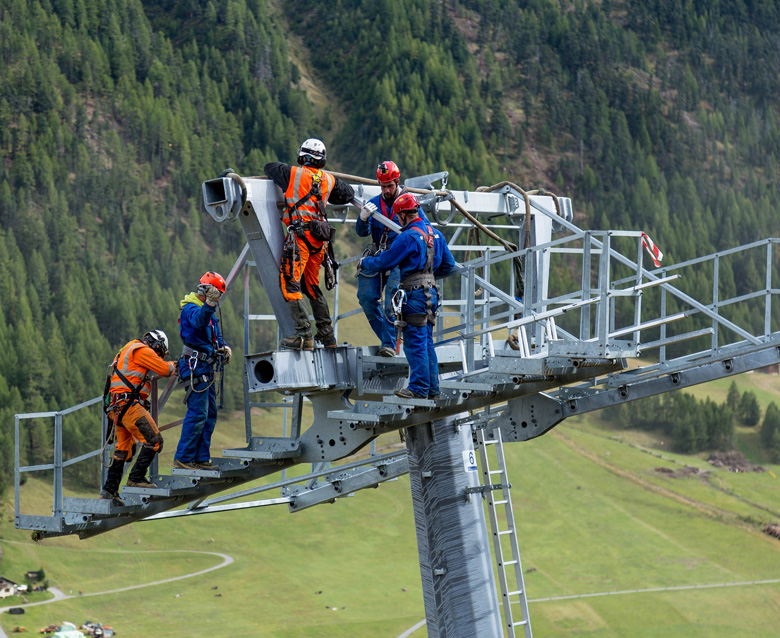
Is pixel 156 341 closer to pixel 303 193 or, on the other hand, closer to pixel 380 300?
pixel 303 193

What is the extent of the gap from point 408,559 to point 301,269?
33115 millimetres

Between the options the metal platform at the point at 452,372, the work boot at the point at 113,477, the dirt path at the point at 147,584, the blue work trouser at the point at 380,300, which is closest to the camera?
the metal platform at the point at 452,372

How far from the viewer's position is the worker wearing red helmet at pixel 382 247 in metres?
12.0

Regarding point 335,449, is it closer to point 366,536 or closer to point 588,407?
point 588,407

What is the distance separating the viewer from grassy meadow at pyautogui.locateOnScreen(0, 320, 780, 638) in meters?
36.6

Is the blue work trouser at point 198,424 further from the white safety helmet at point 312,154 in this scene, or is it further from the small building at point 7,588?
the small building at point 7,588

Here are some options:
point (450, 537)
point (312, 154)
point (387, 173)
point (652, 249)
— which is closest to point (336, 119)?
point (450, 537)

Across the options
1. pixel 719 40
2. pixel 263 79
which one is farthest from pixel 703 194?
pixel 263 79

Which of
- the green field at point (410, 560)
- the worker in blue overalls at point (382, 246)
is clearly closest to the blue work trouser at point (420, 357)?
the worker in blue overalls at point (382, 246)

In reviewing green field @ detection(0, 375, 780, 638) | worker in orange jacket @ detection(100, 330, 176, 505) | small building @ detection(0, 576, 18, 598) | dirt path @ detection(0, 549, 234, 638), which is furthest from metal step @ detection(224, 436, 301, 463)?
small building @ detection(0, 576, 18, 598)

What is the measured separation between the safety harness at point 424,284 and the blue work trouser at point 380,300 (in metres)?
0.42

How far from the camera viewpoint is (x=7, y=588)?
35.2m

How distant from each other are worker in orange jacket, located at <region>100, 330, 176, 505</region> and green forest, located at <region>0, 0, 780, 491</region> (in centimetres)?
4138

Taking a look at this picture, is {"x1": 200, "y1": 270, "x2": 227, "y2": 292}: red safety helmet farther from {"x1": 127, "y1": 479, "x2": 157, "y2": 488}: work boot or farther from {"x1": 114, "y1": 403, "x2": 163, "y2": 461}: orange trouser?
{"x1": 127, "y1": 479, "x2": 157, "y2": 488}: work boot
